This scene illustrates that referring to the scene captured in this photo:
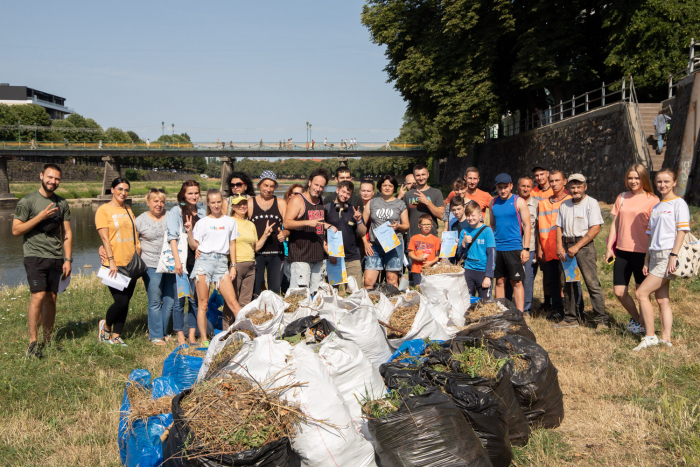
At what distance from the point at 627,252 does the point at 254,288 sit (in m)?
4.32

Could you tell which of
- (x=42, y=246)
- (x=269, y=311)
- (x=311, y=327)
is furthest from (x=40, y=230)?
(x=311, y=327)

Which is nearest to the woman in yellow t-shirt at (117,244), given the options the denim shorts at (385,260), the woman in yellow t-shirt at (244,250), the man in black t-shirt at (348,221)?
the woman in yellow t-shirt at (244,250)

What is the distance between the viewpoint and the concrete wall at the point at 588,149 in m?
15.4

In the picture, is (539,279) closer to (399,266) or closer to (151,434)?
(399,266)

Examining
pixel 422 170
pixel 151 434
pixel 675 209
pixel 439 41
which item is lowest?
pixel 151 434

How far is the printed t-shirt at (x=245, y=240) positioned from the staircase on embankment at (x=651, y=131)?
13.1 m

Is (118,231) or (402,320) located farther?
(118,231)

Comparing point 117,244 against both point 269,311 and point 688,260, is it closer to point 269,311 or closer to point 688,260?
point 269,311

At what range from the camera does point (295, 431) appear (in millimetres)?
2410

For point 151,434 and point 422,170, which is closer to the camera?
point 151,434

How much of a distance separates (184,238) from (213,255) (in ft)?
1.77

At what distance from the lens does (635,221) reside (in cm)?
489

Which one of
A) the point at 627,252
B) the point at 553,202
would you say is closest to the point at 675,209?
the point at 627,252

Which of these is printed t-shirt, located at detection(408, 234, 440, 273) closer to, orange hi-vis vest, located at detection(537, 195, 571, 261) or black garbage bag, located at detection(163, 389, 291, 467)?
orange hi-vis vest, located at detection(537, 195, 571, 261)
